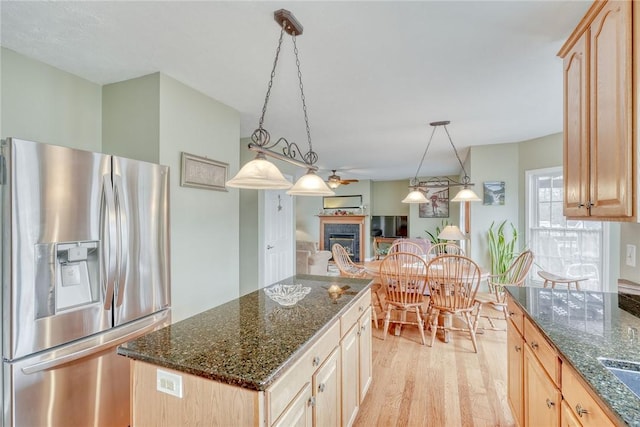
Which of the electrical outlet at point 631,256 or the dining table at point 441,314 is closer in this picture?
Result: the electrical outlet at point 631,256

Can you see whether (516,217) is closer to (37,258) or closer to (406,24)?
(406,24)

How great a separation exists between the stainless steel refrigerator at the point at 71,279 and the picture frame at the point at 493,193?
179 inches

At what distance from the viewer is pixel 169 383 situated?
1.10 m

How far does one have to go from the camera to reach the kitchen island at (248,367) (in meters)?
1.01

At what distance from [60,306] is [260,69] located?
6.55ft

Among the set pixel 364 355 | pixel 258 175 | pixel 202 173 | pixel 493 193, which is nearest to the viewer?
pixel 258 175

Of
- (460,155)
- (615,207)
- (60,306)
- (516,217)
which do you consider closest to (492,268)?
(516,217)

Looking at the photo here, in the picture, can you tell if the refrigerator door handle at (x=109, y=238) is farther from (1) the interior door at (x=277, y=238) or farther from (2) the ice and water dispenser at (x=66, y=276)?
→ (1) the interior door at (x=277, y=238)

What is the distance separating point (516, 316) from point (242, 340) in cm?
164

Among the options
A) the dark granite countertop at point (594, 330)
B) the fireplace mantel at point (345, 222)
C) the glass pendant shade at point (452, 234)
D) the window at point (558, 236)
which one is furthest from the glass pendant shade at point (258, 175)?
the fireplace mantel at point (345, 222)

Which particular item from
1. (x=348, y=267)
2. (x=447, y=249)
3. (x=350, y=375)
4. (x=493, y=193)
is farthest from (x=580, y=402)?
(x=493, y=193)

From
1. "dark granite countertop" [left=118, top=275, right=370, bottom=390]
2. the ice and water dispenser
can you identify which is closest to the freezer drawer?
the ice and water dispenser

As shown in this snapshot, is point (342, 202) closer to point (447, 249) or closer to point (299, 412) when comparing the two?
point (447, 249)

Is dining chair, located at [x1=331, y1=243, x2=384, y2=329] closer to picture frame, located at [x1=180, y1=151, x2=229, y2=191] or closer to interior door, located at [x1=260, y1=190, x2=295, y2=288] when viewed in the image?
interior door, located at [x1=260, y1=190, x2=295, y2=288]
